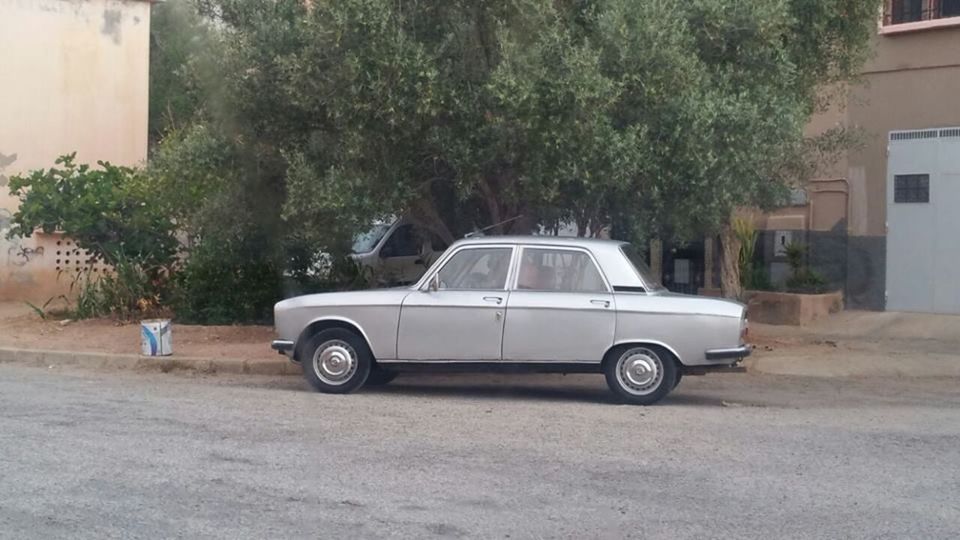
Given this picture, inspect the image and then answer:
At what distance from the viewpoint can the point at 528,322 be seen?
11.1m

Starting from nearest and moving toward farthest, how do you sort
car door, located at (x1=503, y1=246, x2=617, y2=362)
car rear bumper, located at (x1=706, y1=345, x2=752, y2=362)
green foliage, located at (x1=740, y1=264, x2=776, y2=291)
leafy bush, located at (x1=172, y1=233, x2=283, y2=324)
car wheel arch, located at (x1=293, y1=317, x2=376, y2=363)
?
car rear bumper, located at (x1=706, y1=345, x2=752, y2=362) → car door, located at (x1=503, y1=246, x2=617, y2=362) → car wheel arch, located at (x1=293, y1=317, x2=376, y2=363) → leafy bush, located at (x1=172, y1=233, x2=283, y2=324) → green foliage, located at (x1=740, y1=264, x2=776, y2=291)

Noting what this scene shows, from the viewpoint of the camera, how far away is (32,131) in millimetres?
20266

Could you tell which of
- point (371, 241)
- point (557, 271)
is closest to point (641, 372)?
point (557, 271)

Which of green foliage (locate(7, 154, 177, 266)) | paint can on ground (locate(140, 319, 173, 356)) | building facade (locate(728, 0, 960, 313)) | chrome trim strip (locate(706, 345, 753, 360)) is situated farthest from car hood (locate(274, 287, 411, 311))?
building facade (locate(728, 0, 960, 313))

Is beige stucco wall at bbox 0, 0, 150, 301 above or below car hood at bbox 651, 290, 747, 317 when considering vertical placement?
above

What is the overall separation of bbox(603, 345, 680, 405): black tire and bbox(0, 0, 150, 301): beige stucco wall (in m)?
11.6

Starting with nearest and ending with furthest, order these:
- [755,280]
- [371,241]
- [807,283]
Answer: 1. [807,283]
2. [371,241]
3. [755,280]

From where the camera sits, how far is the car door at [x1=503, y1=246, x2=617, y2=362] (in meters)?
11.0

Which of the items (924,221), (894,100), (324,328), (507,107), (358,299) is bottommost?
(324,328)

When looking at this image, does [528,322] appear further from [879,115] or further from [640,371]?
[879,115]

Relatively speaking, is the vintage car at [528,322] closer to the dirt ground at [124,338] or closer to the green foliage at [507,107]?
the green foliage at [507,107]

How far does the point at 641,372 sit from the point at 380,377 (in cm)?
271

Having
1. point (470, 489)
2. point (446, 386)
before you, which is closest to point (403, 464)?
point (470, 489)

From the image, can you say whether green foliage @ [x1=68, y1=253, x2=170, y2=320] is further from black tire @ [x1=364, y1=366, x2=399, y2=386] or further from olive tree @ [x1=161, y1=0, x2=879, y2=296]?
black tire @ [x1=364, y1=366, x2=399, y2=386]
